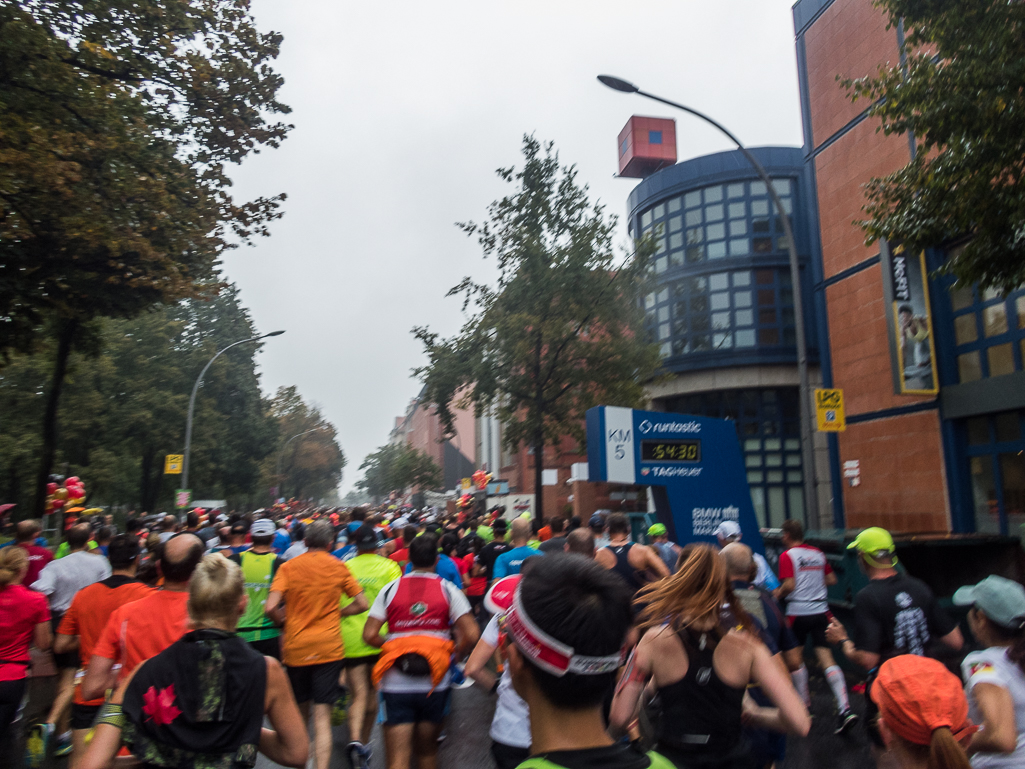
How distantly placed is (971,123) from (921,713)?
27.6 feet

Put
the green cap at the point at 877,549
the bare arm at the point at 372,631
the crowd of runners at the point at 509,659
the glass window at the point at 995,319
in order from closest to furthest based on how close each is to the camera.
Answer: the crowd of runners at the point at 509,659 → the green cap at the point at 877,549 → the bare arm at the point at 372,631 → the glass window at the point at 995,319

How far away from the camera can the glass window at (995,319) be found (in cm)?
1442

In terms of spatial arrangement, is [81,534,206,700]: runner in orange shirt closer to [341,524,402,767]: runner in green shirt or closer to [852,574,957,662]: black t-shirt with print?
[341,524,402,767]: runner in green shirt

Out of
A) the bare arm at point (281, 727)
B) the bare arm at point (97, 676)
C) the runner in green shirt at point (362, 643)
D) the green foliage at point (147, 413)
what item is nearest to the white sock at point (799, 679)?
the runner in green shirt at point (362, 643)

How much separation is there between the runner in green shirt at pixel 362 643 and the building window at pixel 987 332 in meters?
12.8

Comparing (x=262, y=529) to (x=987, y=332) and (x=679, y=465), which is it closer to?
(x=679, y=465)

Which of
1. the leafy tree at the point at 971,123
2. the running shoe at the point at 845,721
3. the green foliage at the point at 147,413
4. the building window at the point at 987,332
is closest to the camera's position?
the running shoe at the point at 845,721

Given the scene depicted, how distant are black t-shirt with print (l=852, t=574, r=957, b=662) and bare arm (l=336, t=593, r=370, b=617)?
336 centimetres

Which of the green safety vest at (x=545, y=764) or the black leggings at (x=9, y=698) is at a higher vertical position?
the green safety vest at (x=545, y=764)

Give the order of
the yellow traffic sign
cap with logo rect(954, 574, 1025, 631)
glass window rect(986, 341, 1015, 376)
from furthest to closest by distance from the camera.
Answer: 1. glass window rect(986, 341, 1015, 376)
2. the yellow traffic sign
3. cap with logo rect(954, 574, 1025, 631)

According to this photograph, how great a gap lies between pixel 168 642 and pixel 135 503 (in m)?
47.4

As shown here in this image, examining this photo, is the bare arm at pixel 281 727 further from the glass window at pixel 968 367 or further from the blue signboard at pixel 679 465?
the glass window at pixel 968 367

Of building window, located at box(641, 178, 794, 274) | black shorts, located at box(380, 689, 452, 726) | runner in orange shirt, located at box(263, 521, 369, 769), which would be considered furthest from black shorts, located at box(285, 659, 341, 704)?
building window, located at box(641, 178, 794, 274)

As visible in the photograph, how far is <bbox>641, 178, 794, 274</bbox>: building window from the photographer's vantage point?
3006cm
